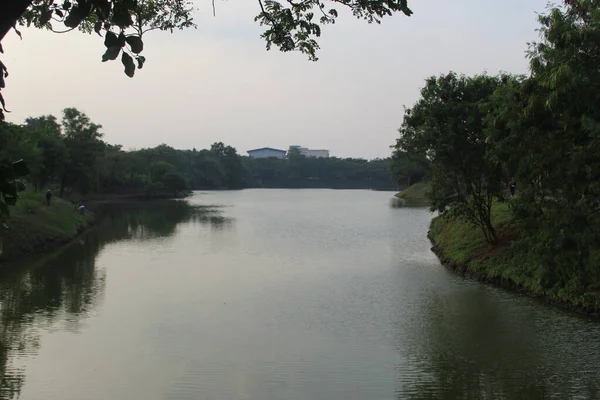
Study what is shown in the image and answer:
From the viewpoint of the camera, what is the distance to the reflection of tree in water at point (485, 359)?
8820mm

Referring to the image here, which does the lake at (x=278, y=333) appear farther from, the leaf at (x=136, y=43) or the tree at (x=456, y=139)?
the leaf at (x=136, y=43)

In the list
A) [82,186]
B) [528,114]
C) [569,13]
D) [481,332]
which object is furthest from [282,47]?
[82,186]

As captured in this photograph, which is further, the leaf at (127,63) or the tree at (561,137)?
the tree at (561,137)

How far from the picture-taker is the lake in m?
9.07

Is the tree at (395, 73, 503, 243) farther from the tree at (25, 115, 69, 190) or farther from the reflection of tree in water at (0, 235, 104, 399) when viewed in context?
the tree at (25, 115, 69, 190)

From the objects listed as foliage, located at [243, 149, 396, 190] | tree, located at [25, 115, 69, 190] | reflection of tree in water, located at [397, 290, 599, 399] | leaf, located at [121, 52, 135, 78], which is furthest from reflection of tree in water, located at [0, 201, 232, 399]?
foliage, located at [243, 149, 396, 190]

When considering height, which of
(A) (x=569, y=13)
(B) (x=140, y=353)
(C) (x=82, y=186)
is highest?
(A) (x=569, y=13)

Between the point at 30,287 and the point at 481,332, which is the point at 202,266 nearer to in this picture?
the point at 30,287

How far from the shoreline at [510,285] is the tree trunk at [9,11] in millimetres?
13064

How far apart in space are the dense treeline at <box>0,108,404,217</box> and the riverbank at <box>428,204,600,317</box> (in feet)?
39.7

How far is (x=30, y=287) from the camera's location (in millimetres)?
16562

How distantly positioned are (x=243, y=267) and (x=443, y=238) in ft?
32.3

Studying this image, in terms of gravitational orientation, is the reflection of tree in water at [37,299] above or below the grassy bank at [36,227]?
below

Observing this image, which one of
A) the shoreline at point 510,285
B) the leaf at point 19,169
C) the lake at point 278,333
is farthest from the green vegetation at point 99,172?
the shoreline at point 510,285
